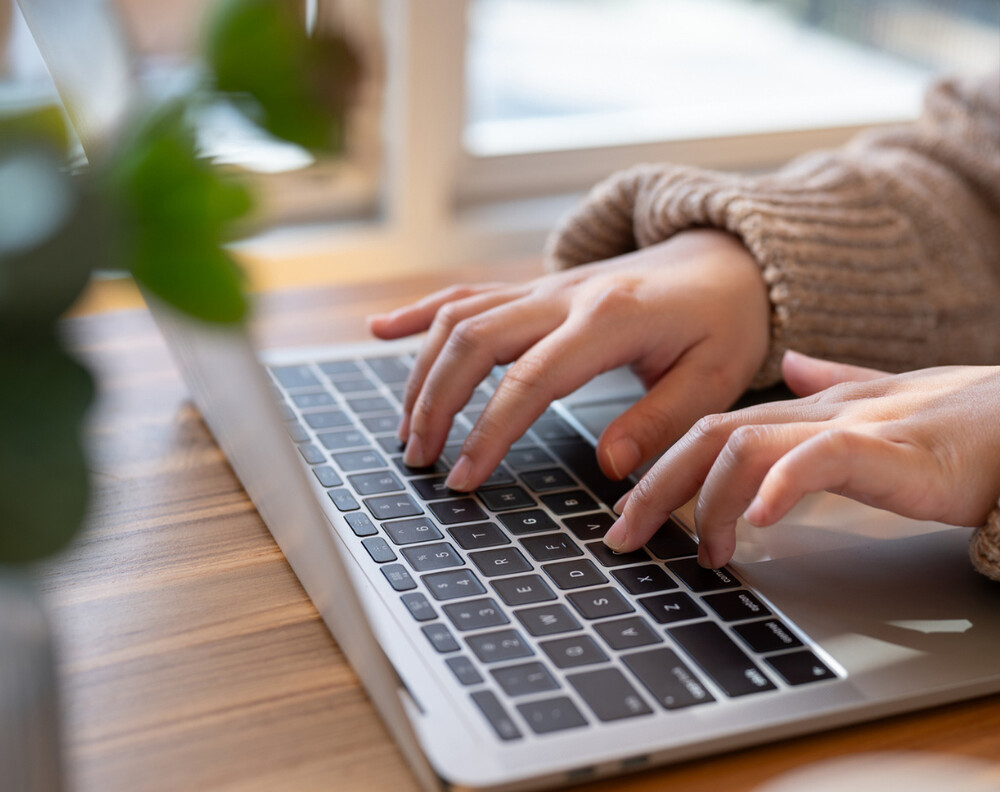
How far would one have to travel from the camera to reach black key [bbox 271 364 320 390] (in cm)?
61

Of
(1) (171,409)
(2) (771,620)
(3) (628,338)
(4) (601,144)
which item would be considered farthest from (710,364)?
(4) (601,144)

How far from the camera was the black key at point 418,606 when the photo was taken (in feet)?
1.30

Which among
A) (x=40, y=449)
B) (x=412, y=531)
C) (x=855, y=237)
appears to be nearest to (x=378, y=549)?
(x=412, y=531)

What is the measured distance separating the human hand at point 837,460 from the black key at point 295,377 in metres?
0.22

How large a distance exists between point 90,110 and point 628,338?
37 centimetres

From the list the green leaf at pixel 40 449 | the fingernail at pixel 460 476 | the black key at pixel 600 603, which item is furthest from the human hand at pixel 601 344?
the green leaf at pixel 40 449

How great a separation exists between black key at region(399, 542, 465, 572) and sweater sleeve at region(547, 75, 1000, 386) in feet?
0.85

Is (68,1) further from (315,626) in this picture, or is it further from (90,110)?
(315,626)

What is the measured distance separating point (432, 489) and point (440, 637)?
125mm

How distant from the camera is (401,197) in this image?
114 centimetres

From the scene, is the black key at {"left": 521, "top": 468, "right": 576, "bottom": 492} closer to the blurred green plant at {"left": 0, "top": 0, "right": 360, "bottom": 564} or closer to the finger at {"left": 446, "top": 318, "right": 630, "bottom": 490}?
the finger at {"left": 446, "top": 318, "right": 630, "bottom": 490}

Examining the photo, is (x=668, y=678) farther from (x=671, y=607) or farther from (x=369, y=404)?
(x=369, y=404)

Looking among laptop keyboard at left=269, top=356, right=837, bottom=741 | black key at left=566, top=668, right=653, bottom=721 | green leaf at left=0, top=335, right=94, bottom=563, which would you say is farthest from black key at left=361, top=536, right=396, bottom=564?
green leaf at left=0, top=335, right=94, bottom=563

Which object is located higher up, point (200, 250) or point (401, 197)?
point (200, 250)
